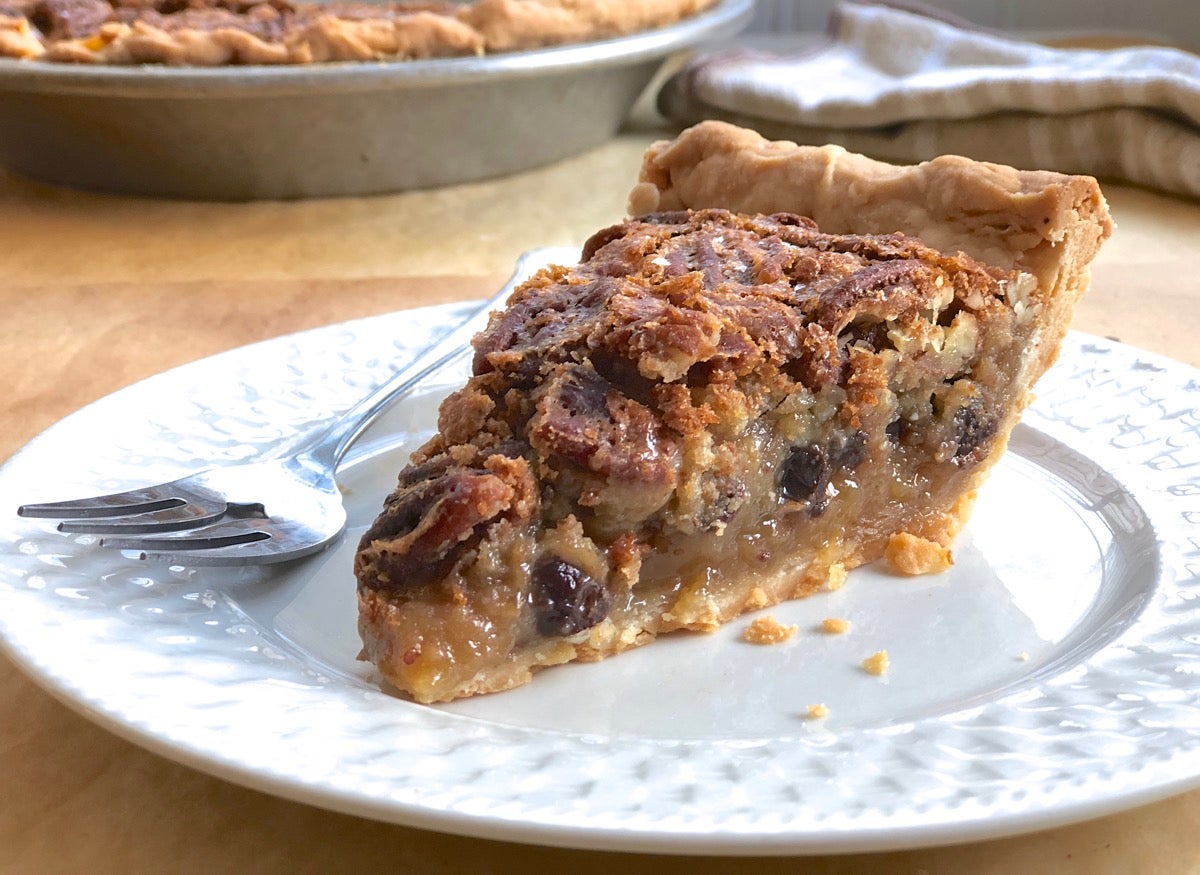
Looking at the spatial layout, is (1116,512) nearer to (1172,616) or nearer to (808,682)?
(1172,616)

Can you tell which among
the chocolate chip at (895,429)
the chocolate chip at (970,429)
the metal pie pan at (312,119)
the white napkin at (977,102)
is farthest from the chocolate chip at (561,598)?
the white napkin at (977,102)

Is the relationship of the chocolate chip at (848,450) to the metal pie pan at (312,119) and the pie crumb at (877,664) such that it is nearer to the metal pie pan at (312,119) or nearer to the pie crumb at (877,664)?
the pie crumb at (877,664)

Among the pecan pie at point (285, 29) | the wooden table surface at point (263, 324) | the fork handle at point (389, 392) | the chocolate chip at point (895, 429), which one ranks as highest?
the pecan pie at point (285, 29)

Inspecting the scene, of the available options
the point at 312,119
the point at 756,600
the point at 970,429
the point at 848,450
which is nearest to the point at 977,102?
the point at 312,119

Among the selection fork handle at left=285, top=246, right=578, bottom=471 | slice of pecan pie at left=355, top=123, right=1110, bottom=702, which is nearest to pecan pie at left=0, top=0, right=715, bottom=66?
fork handle at left=285, top=246, right=578, bottom=471

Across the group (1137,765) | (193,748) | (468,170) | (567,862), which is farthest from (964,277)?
(468,170)

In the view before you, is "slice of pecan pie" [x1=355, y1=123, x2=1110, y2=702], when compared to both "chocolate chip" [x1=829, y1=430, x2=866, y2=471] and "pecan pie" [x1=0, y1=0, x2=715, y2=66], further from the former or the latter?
"pecan pie" [x1=0, y1=0, x2=715, y2=66]

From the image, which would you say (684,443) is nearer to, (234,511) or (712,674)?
(712,674)
